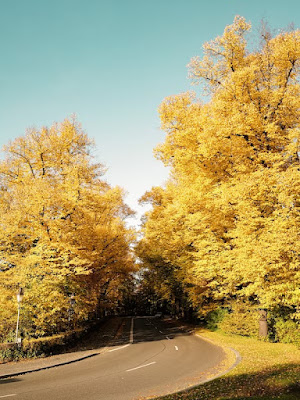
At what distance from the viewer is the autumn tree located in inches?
596

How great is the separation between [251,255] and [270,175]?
3.61 meters

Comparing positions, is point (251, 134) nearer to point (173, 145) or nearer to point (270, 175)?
point (270, 175)

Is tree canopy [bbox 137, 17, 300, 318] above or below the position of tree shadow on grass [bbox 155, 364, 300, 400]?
above

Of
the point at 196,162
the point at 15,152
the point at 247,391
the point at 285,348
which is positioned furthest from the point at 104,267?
the point at 247,391

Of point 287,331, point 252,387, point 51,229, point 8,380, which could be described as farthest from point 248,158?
point 8,380

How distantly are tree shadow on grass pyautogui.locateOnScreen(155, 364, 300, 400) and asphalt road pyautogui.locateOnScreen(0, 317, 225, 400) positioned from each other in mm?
839

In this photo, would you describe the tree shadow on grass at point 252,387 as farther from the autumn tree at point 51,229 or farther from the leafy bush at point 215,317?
the leafy bush at point 215,317

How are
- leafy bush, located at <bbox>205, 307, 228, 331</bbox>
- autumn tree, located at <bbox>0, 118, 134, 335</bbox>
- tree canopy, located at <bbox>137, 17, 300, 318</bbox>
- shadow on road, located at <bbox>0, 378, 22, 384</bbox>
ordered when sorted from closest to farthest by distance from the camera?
1. shadow on road, located at <bbox>0, 378, 22, 384</bbox>
2. tree canopy, located at <bbox>137, 17, 300, 318</bbox>
3. autumn tree, located at <bbox>0, 118, 134, 335</bbox>
4. leafy bush, located at <bbox>205, 307, 228, 331</bbox>

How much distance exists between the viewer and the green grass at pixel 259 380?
287 inches

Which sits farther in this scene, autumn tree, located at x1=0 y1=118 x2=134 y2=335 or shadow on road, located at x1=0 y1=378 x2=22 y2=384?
autumn tree, located at x1=0 y1=118 x2=134 y2=335

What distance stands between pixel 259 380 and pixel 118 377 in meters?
4.88

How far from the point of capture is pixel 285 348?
14305 mm

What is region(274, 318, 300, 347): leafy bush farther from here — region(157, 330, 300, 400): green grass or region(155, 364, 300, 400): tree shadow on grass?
region(155, 364, 300, 400): tree shadow on grass

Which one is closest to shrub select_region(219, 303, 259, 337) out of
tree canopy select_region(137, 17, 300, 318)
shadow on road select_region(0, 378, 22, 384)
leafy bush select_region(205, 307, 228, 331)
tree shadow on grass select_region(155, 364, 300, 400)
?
leafy bush select_region(205, 307, 228, 331)
